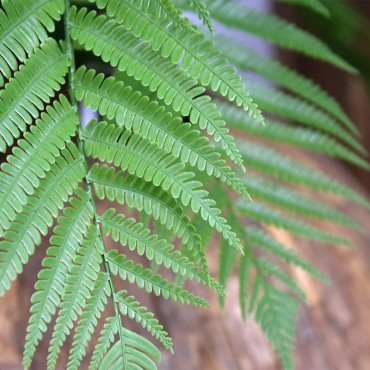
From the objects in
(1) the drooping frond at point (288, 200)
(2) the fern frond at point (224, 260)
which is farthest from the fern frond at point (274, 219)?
(2) the fern frond at point (224, 260)

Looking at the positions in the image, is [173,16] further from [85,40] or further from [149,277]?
[149,277]

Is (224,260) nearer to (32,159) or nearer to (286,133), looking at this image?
(286,133)

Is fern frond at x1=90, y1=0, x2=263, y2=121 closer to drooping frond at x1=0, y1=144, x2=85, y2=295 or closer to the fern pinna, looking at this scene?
the fern pinna

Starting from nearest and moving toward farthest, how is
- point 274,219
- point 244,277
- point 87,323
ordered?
point 87,323 → point 244,277 → point 274,219

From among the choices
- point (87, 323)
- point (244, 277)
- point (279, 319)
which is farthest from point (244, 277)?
point (87, 323)

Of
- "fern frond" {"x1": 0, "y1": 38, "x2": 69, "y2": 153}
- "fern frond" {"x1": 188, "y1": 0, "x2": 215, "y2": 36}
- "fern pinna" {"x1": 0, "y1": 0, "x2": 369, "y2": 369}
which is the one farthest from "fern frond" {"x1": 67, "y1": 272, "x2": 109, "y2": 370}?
"fern frond" {"x1": 188, "y1": 0, "x2": 215, "y2": 36}
